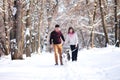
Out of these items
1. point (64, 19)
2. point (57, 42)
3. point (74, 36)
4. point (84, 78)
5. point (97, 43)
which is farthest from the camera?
point (97, 43)

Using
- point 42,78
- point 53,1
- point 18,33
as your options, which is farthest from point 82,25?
point 42,78

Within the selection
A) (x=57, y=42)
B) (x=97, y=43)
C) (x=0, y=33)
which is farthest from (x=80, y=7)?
(x=57, y=42)

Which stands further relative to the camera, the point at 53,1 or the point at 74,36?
the point at 53,1

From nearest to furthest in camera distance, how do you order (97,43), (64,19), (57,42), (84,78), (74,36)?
(84,78) < (57,42) < (74,36) < (64,19) < (97,43)

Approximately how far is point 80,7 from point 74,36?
25385 millimetres

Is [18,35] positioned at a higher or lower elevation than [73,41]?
higher

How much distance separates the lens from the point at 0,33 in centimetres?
4347

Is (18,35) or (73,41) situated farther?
(18,35)

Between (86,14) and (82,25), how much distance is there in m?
2.84

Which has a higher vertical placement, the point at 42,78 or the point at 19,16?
the point at 19,16

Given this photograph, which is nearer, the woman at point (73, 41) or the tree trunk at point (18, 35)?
the woman at point (73, 41)

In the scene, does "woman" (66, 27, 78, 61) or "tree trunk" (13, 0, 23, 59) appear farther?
"tree trunk" (13, 0, 23, 59)

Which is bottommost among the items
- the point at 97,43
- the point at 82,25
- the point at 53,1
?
the point at 97,43

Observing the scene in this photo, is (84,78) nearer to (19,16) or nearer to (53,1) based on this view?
(19,16)
